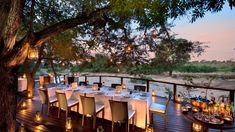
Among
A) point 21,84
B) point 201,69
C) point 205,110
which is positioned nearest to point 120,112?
point 205,110

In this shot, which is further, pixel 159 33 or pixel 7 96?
pixel 159 33

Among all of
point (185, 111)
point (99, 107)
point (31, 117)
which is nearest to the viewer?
point (185, 111)

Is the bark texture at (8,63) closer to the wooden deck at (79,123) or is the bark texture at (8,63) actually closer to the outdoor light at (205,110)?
the wooden deck at (79,123)

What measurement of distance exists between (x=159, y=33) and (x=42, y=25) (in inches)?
134

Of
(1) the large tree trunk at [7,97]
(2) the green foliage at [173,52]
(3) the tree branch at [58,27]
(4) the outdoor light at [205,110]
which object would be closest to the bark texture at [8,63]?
(1) the large tree trunk at [7,97]

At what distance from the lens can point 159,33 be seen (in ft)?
16.2

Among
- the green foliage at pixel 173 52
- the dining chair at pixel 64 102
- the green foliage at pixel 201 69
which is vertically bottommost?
the dining chair at pixel 64 102

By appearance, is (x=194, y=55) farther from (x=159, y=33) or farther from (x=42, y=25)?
(x=42, y=25)

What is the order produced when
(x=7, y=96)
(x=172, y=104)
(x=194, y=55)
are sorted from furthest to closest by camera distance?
(x=172, y=104)
(x=194, y=55)
(x=7, y=96)

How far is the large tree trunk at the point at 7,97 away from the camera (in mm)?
2662

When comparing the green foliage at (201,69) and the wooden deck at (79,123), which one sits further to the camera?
the green foliage at (201,69)

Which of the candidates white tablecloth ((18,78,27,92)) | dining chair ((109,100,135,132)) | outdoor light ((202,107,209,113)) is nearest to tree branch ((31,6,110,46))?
dining chair ((109,100,135,132))

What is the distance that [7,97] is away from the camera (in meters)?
2.74

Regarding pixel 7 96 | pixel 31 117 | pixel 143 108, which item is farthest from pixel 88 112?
pixel 7 96
